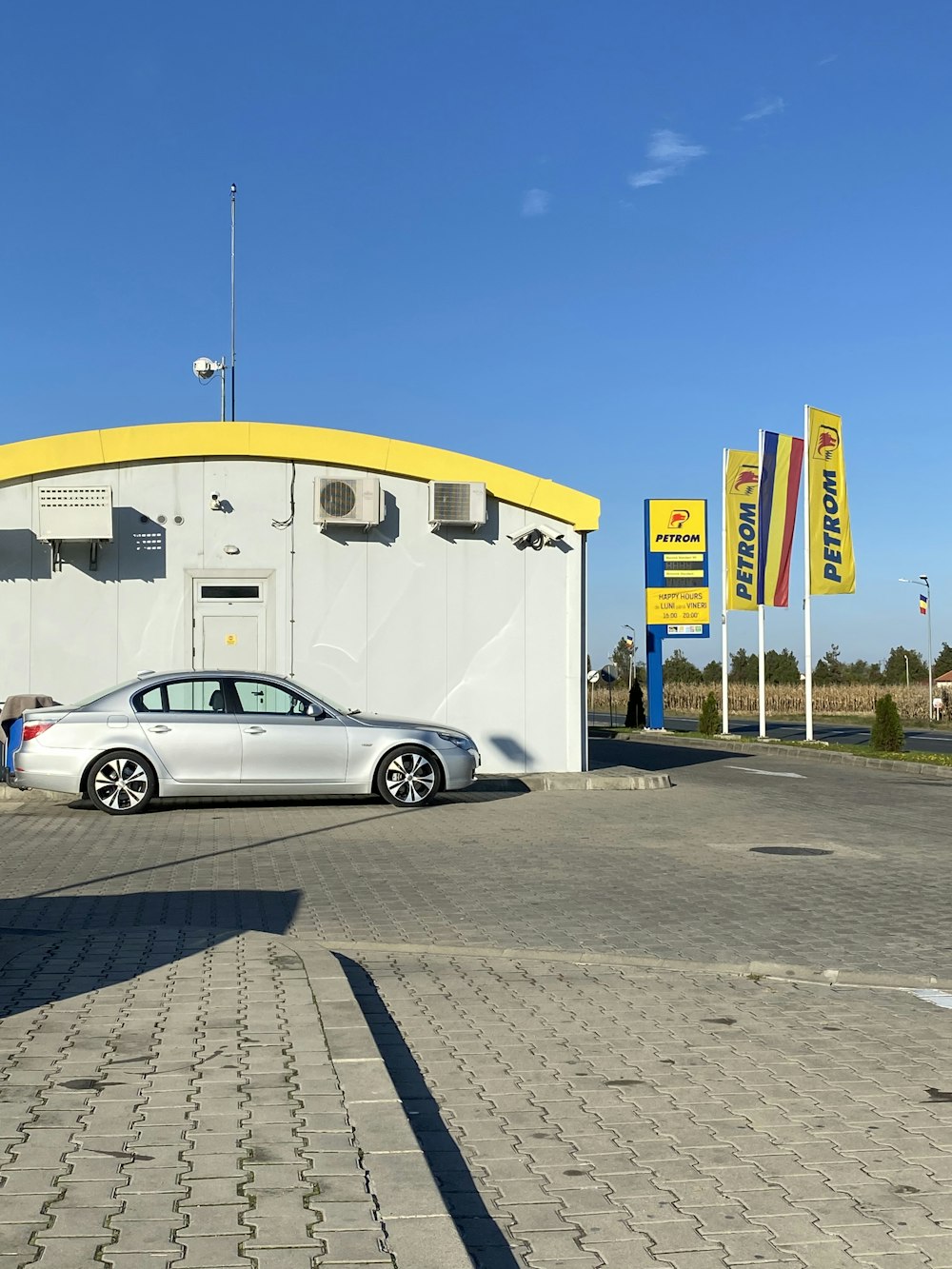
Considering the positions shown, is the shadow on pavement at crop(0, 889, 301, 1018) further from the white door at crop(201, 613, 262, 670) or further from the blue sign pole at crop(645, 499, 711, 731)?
the blue sign pole at crop(645, 499, 711, 731)

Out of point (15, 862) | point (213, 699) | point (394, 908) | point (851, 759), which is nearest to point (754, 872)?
point (394, 908)

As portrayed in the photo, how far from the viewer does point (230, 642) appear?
19875mm

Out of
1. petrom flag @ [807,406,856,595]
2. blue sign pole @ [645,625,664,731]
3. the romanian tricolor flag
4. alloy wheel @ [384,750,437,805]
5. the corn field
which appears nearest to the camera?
alloy wheel @ [384,750,437,805]

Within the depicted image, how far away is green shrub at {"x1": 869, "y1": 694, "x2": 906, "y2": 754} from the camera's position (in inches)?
1156

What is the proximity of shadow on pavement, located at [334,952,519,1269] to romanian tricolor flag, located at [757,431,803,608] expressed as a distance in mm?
29640

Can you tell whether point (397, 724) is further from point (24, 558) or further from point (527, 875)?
point (24, 558)

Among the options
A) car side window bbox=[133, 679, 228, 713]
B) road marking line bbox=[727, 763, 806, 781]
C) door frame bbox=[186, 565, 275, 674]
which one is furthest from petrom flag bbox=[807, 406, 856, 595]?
car side window bbox=[133, 679, 228, 713]

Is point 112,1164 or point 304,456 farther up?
point 304,456

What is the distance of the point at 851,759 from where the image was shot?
2858 cm

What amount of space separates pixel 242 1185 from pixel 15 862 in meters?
8.49

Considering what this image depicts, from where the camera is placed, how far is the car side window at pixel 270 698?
53.4 ft

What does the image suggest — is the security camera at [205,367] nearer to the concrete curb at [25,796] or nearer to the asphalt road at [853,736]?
the concrete curb at [25,796]

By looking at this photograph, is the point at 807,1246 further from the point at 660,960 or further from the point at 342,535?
the point at 342,535

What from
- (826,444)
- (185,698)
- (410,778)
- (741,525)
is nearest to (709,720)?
(741,525)
